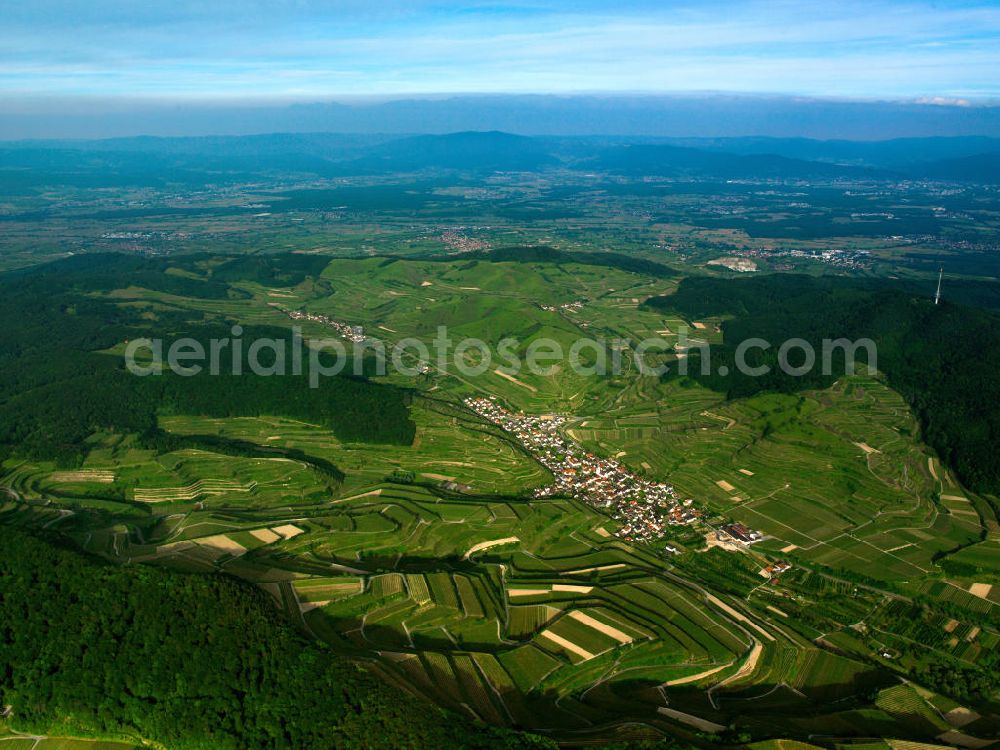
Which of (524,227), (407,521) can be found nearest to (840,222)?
(524,227)

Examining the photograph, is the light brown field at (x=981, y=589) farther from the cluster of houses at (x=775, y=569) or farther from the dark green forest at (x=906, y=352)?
the dark green forest at (x=906, y=352)

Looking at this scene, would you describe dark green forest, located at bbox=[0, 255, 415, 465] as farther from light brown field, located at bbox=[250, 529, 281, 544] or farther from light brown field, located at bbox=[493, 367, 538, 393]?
light brown field, located at bbox=[250, 529, 281, 544]

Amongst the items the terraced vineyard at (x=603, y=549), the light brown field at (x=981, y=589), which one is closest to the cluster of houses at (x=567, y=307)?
the terraced vineyard at (x=603, y=549)

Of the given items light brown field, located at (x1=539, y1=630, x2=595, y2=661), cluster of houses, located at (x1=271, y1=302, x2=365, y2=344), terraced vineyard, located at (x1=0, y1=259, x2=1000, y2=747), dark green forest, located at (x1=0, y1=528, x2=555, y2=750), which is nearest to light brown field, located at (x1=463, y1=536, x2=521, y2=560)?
terraced vineyard, located at (x1=0, y1=259, x2=1000, y2=747)

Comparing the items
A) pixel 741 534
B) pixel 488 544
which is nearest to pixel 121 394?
pixel 488 544

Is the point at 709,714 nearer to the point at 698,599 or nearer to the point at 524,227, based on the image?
the point at 698,599

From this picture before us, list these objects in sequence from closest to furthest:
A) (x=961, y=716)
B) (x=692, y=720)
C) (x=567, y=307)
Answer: (x=692, y=720), (x=961, y=716), (x=567, y=307)

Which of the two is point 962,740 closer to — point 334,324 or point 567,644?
point 567,644
